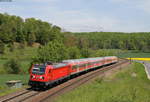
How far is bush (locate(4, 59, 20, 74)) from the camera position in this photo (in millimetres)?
70688

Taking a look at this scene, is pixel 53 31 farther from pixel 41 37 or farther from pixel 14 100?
pixel 14 100

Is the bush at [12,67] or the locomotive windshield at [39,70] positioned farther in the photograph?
the bush at [12,67]

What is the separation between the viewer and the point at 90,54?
10050 centimetres

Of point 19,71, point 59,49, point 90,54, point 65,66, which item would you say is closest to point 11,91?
point 65,66

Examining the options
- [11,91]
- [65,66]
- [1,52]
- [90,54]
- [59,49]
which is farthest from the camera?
[1,52]

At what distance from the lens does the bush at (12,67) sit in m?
70.7

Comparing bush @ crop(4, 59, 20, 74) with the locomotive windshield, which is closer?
the locomotive windshield

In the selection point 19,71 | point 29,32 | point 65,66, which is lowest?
point 19,71

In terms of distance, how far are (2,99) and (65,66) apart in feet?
45.9

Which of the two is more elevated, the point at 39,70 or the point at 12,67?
the point at 39,70

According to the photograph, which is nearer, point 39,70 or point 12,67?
point 39,70

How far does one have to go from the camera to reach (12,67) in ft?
234

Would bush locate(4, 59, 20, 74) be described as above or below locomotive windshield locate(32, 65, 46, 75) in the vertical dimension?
below

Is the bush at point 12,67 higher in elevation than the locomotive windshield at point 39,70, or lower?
lower
